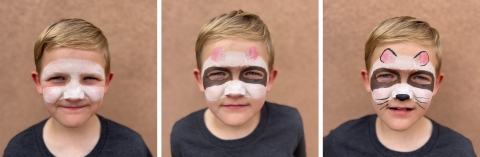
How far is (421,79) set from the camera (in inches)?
68.5

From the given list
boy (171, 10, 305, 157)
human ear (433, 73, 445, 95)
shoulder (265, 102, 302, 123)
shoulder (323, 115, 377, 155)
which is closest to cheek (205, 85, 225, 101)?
boy (171, 10, 305, 157)

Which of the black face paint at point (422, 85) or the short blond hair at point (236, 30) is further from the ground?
the short blond hair at point (236, 30)

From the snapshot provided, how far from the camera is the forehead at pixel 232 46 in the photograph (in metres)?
1.73

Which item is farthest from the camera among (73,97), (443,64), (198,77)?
(443,64)

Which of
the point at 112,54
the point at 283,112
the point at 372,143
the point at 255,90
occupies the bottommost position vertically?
the point at 372,143

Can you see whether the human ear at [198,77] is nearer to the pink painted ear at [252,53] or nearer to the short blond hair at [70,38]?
the pink painted ear at [252,53]

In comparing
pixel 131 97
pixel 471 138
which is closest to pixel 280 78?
pixel 131 97

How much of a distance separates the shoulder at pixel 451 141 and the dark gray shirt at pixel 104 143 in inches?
41.3

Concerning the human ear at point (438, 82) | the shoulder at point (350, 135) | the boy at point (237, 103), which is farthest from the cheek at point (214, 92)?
the human ear at point (438, 82)

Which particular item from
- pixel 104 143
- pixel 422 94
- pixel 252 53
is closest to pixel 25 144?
pixel 104 143

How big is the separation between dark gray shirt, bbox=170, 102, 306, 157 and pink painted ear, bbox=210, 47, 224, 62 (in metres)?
0.26

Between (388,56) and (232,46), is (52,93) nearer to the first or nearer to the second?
(232,46)

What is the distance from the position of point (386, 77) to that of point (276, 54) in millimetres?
396

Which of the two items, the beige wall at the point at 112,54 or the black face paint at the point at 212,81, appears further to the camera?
the beige wall at the point at 112,54
